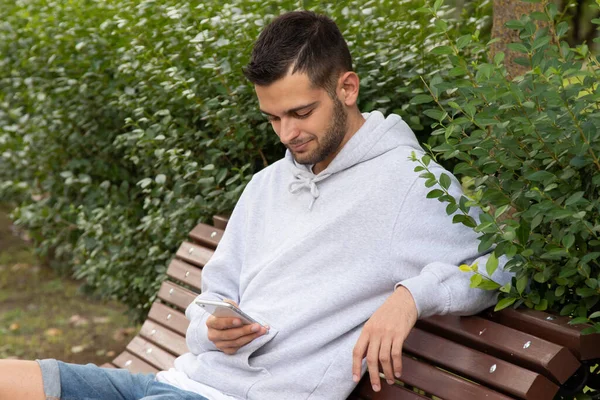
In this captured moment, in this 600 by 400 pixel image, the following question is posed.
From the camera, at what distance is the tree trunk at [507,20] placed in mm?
3371

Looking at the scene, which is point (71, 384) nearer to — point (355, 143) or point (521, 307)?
point (355, 143)

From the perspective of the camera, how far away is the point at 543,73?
234 cm

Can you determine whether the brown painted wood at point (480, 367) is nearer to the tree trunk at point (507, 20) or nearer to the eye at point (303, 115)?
the eye at point (303, 115)

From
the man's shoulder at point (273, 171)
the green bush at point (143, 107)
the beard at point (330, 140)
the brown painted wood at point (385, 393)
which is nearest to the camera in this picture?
the brown painted wood at point (385, 393)

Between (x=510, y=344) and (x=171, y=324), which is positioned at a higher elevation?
(x=510, y=344)

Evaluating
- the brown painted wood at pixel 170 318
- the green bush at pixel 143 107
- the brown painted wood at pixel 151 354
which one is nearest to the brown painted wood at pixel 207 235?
the green bush at pixel 143 107

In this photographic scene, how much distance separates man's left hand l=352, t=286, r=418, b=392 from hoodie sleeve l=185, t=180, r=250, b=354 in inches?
31.5

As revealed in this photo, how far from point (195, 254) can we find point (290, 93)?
1312mm

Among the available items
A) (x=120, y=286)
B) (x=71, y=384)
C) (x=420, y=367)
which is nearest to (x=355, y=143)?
(x=420, y=367)

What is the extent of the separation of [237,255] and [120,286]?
220cm

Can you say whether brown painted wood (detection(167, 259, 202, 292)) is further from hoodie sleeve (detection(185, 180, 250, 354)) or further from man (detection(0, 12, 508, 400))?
man (detection(0, 12, 508, 400))

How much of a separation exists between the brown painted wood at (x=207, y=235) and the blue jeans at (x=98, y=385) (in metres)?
0.96

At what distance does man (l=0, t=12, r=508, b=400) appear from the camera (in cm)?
255

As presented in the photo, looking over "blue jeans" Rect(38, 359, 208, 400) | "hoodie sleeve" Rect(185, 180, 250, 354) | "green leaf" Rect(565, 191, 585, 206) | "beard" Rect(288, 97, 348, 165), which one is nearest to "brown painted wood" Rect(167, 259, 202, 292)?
"hoodie sleeve" Rect(185, 180, 250, 354)
